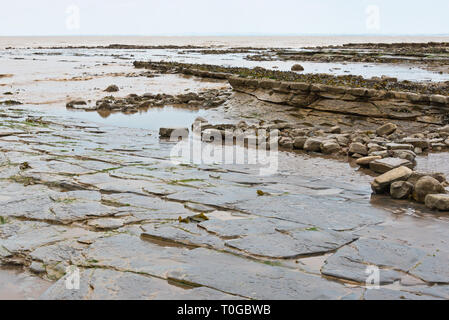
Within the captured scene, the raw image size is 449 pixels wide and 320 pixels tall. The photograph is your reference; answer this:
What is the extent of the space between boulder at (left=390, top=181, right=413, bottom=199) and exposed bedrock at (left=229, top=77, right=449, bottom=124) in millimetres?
5905

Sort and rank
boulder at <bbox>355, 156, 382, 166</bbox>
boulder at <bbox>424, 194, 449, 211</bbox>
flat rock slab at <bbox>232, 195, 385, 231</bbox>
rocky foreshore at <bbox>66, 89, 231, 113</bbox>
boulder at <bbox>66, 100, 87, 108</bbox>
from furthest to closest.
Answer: boulder at <bbox>66, 100, 87, 108</bbox>, rocky foreshore at <bbox>66, 89, 231, 113</bbox>, boulder at <bbox>355, 156, 382, 166</bbox>, boulder at <bbox>424, 194, 449, 211</bbox>, flat rock slab at <bbox>232, 195, 385, 231</bbox>

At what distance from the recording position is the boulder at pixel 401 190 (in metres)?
6.34

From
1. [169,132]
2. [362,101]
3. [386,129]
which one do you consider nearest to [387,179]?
[386,129]

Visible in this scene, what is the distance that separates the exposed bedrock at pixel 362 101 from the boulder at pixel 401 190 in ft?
19.4

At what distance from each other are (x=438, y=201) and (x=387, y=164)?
1904mm

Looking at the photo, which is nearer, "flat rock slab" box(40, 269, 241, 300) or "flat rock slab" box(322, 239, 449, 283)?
"flat rock slab" box(40, 269, 241, 300)

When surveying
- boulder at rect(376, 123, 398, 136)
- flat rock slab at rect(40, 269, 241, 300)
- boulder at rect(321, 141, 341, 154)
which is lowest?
flat rock slab at rect(40, 269, 241, 300)

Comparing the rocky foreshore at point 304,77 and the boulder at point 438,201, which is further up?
the rocky foreshore at point 304,77

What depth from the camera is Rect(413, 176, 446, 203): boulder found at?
243 inches

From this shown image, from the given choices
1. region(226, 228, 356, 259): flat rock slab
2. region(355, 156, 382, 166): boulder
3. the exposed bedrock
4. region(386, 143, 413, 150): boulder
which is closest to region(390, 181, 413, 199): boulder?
region(226, 228, 356, 259): flat rock slab

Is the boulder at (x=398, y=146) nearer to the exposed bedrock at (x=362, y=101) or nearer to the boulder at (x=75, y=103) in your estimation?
the exposed bedrock at (x=362, y=101)

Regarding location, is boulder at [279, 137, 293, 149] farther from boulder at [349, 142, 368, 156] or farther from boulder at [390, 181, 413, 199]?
boulder at [390, 181, 413, 199]

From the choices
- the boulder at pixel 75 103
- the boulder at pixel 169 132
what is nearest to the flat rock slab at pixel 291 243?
the boulder at pixel 169 132

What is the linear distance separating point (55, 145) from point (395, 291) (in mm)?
7211
